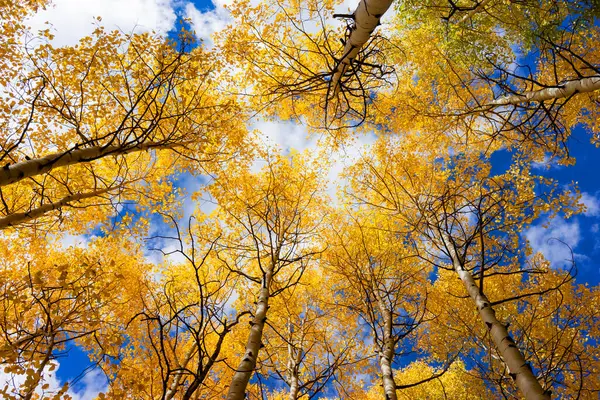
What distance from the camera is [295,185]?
10289 millimetres

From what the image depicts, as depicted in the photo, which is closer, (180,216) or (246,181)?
(246,181)

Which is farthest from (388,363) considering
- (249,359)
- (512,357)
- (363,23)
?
(363,23)

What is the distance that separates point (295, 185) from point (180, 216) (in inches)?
155

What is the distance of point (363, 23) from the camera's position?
2.47 meters

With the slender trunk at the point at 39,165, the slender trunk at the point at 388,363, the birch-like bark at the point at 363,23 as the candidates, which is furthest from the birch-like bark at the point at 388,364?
the slender trunk at the point at 39,165

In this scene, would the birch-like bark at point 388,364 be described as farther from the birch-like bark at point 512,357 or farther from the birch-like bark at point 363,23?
the birch-like bark at point 363,23

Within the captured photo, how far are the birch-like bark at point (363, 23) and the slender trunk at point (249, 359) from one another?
2.67m

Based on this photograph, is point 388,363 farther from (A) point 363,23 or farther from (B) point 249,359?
(A) point 363,23

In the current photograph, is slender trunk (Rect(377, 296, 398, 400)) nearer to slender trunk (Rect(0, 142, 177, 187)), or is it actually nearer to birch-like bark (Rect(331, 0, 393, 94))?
birch-like bark (Rect(331, 0, 393, 94))

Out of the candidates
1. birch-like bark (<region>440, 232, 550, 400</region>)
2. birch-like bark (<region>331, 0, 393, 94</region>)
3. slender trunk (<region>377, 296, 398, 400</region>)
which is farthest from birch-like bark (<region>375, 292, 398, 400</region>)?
birch-like bark (<region>331, 0, 393, 94</region>)

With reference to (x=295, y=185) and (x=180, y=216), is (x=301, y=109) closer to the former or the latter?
(x=295, y=185)

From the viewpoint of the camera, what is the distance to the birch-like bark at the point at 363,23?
2.32m

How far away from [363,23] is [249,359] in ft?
9.78

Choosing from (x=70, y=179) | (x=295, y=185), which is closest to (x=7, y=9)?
(x=70, y=179)
